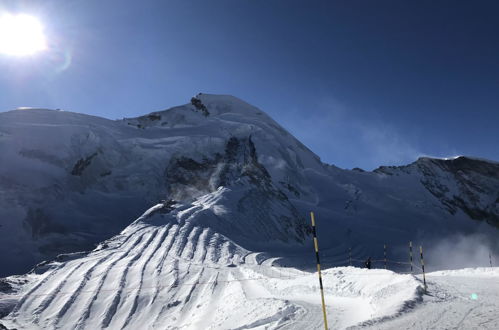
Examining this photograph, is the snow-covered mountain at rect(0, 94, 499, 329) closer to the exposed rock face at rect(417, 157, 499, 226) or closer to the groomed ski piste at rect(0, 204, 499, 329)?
the groomed ski piste at rect(0, 204, 499, 329)

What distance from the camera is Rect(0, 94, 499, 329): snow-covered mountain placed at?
15.0m

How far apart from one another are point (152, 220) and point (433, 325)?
26.4 metres

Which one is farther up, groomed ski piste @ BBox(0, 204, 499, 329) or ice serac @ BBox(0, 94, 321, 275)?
ice serac @ BBox(0, 94, 321, 275)

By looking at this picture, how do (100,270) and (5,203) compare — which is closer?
(100,270)

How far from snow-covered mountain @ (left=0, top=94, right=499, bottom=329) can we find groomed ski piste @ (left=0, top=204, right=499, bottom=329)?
10 centimetres

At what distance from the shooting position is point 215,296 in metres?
15.5

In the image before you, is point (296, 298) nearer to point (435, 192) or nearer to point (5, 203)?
point (5, 203)

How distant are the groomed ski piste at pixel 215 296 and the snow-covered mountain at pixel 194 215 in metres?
0.10

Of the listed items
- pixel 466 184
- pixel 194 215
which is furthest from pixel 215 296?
pixel 466 184

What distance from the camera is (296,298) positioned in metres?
11.9

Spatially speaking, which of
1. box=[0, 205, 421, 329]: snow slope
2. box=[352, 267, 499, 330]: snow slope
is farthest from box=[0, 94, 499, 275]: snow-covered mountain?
box=[352, 267, 499, 330]: snow slope

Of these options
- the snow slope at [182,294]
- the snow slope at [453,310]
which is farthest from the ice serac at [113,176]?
the snow slope at [453,310]

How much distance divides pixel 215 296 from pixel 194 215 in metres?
18.6

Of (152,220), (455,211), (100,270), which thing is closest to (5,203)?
(152,220)
